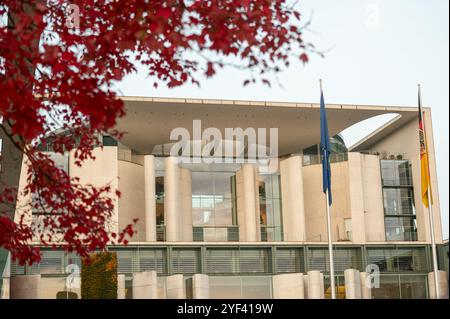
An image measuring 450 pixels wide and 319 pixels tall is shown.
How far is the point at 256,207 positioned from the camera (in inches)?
2170

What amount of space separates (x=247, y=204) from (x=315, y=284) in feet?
23.6

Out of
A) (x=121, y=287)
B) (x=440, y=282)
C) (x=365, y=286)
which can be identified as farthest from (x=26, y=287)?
(x=440, y=282)

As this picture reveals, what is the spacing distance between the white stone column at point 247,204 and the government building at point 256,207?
0.23 feet

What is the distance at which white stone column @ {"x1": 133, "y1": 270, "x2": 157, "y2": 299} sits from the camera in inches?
1981

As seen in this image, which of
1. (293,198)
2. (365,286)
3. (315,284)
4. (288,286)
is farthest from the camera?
(293,198)

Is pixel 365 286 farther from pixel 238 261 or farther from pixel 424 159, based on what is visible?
pixel 424 159

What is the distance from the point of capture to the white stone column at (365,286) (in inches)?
2093

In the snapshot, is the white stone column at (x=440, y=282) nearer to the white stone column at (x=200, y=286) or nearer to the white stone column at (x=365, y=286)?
the white stone column at (x=365, y=286)

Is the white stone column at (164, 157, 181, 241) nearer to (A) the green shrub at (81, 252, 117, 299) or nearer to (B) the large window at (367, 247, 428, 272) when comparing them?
(A) the green shrub at (81, 252, 117, 299)

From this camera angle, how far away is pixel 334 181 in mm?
56812

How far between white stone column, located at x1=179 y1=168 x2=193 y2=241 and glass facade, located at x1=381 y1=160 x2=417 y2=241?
14.2 meters

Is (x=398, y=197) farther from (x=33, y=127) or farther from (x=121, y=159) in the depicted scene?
(x=33, y=127)

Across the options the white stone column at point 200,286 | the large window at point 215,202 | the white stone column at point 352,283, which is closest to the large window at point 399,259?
the white stone column at point 352,283

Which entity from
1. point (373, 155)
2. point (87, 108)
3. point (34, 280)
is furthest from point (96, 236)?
point (373, 155)
